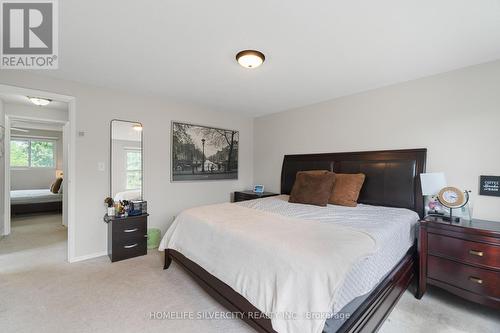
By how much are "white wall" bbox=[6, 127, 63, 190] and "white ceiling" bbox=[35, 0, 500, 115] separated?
5771mm

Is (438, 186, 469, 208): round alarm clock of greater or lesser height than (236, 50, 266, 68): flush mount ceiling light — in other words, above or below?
below

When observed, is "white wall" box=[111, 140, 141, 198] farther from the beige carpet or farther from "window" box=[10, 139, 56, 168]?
"window" box=[10, 139, 56, 168]

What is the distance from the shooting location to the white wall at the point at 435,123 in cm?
224

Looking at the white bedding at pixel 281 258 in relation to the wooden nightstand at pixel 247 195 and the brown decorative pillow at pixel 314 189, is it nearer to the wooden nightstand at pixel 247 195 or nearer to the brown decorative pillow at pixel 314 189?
the brown decorative pillow at pixel 314 189

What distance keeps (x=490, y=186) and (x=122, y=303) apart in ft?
12.4

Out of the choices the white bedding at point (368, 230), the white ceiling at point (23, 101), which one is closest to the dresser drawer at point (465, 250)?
the white bedding at point (368, 230)

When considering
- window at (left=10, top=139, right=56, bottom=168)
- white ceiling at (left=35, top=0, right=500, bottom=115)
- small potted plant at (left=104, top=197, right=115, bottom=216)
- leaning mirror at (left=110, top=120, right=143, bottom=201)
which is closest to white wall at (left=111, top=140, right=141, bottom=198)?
leaning mirror at (left=110, top=120, right=143, bottom=201)

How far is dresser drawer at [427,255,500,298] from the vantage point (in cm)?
178

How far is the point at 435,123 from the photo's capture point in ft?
8.43

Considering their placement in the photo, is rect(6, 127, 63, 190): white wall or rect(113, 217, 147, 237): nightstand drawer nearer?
rect(113, 217, 147, 237): nightstand drawer

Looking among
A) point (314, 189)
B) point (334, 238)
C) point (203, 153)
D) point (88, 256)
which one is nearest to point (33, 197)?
point (88, 256)

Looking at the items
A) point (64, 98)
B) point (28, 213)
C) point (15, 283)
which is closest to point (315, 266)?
point (15, 283)

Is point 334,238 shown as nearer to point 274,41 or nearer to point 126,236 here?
point 274,41

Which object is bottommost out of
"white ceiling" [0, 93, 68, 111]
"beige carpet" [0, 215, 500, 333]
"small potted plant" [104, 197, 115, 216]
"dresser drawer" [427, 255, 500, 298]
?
"beige carpet" [0, 215, 500, 333]
